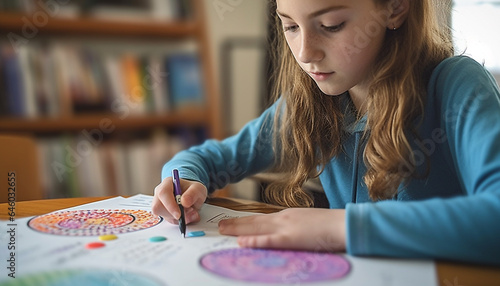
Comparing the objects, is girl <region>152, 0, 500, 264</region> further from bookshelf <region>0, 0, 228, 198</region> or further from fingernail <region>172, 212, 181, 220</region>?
bookshelf <region>0, 0, 228, 198</region>

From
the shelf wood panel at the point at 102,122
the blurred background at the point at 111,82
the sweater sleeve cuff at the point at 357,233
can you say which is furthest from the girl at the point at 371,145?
the shelf wood panel at the point at 102,122

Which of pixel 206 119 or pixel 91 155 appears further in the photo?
pixel 206 119

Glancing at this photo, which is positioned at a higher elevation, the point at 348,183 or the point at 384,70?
the point at 384,70

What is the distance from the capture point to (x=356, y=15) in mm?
722

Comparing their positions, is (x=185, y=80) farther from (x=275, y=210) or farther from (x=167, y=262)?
(x=167, y=262)

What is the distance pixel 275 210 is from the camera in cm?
80

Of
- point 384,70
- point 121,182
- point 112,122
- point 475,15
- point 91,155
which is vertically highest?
point 475,15

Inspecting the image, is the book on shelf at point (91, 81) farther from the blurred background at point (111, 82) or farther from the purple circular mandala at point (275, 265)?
the purple circular mandala at point (275, 265)

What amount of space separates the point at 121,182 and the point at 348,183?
4.02 feet

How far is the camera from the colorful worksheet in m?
0.49

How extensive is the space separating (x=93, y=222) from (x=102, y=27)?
1.24m

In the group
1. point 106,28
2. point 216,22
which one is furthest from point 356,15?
point 216,22

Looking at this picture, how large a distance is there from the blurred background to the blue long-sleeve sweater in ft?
2.39

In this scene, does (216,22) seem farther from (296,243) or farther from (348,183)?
(296,243)
